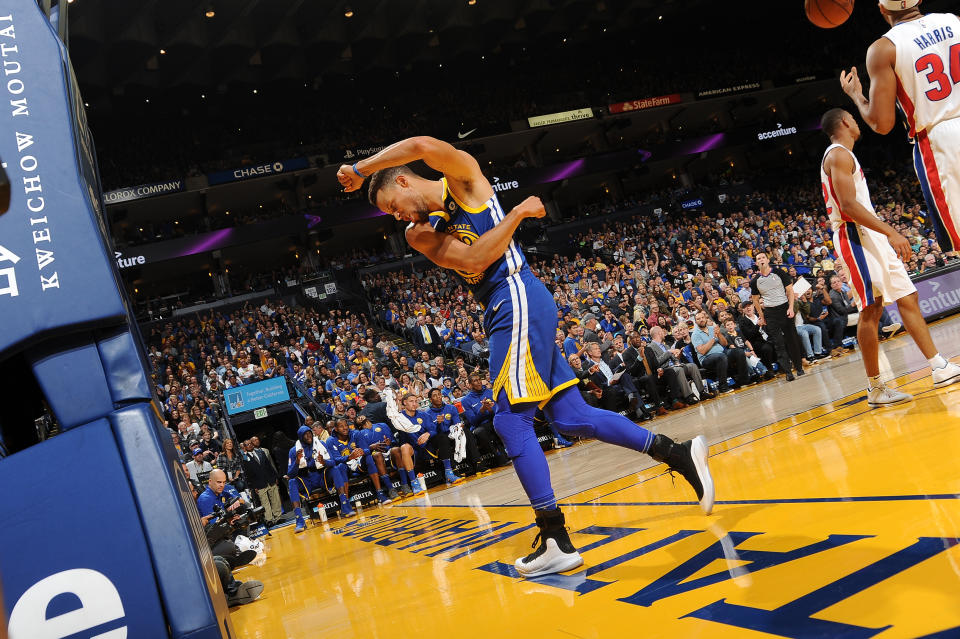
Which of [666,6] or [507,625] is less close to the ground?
[666,6]

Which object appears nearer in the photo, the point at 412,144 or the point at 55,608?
the point at 55,608

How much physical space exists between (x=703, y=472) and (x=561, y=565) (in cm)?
76

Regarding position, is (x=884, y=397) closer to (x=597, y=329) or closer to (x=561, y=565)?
(x=561, y=565)

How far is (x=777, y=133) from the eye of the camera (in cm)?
3334

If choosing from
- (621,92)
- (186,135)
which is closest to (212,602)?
(186,135)

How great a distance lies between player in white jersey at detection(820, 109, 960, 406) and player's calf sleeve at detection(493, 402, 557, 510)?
8.27 ft

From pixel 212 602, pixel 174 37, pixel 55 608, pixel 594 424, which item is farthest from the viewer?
pixel 174 37

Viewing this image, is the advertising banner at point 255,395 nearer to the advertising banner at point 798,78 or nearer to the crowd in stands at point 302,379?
the crowd in stands at point 302,379

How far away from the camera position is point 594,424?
10.3ft

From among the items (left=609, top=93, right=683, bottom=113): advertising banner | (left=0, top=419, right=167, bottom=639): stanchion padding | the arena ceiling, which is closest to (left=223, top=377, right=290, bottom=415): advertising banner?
the arena ceiling

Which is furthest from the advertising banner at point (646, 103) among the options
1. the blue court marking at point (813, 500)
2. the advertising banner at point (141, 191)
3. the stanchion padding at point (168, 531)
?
the stanchion padding at point (168, 531)

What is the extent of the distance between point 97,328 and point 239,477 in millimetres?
9266

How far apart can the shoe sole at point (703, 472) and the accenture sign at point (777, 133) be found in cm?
3402

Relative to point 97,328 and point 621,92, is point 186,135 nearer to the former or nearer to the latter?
point 621,92
